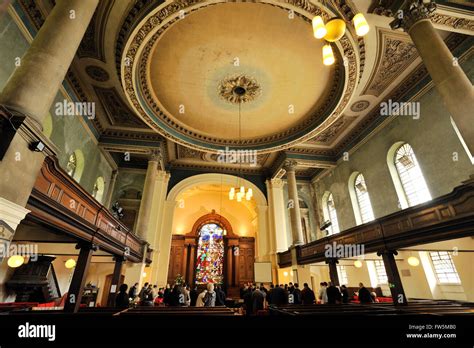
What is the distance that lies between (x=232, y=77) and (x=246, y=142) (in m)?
4.08

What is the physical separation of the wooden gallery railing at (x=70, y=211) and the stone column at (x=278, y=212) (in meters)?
7.98

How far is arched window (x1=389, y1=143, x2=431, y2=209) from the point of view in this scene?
830cm

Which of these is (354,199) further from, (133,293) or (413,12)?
(133,293)

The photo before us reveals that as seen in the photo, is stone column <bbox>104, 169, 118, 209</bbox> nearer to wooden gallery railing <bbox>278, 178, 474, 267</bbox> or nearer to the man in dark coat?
the man in dark coat

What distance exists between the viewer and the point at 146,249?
32.8 ft

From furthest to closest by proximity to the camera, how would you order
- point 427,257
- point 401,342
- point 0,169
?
point 427,257 → point 0,169 → point 401,342

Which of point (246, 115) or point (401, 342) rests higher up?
point (246, 115)

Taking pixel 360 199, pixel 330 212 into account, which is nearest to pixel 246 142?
Result: pixel 360 199

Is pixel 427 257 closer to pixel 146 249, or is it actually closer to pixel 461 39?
pixel 461 39

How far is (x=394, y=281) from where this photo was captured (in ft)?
19.6

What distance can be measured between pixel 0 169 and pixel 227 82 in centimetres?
795

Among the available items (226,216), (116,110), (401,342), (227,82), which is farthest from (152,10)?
(226,216)

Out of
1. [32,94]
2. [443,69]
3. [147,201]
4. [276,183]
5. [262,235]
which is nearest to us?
[32,94]

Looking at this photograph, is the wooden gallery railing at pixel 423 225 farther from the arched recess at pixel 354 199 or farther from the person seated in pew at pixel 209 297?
the person seated in pew at pixel 209 297
